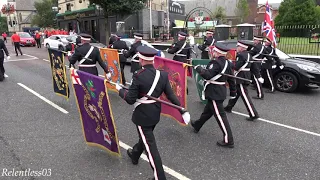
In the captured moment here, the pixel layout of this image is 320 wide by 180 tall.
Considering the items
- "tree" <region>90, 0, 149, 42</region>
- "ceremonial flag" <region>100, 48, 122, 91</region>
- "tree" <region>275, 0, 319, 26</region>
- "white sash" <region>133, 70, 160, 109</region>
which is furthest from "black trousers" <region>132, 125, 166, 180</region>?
"tree" <region>275, 0, 319, 26</region>

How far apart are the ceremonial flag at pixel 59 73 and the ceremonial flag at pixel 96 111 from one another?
2841 mm

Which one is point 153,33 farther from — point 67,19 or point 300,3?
point 300,3

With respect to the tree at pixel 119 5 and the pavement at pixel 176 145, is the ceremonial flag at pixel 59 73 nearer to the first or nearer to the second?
the pavement at pixel 176 145

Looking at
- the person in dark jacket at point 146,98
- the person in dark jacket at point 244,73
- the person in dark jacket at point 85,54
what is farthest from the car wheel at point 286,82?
the person in dark jacket at point 146,98

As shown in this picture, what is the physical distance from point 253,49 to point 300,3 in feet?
128

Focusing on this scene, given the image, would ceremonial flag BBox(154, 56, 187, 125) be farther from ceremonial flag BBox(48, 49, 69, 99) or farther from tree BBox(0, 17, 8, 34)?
tree BBox(0, 17, 8, 34)

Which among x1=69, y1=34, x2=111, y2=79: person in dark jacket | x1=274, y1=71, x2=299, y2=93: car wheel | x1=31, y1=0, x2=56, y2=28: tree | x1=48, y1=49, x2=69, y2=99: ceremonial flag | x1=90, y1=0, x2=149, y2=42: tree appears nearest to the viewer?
x1=69, y1=34, x2=111, y2=79: person in dark jacket

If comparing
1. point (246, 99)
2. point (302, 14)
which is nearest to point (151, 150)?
point (246, 99)

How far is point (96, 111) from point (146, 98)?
3.16 feet

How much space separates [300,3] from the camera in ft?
131

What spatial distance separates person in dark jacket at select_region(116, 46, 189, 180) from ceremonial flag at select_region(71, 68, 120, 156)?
37 centimetres

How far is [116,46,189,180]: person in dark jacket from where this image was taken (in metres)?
3.29

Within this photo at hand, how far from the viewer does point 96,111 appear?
12.9ft

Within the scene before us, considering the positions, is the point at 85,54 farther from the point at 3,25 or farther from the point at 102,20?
the point at 3,25
